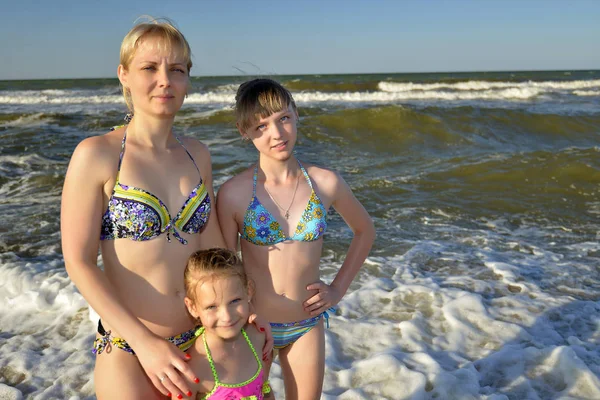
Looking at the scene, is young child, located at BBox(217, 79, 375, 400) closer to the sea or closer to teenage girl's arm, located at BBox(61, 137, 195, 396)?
teenage girl's arm, located at BBox(61, 137, 195, 396)

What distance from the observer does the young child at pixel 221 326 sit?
6.54 ft

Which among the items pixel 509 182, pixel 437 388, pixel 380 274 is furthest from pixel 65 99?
pixel 437 388

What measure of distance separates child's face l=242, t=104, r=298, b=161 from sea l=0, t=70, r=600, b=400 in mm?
1911

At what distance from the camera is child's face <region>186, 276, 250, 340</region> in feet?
6.51

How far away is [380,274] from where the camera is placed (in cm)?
565

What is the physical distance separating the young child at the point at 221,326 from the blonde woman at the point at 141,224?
0.38ft

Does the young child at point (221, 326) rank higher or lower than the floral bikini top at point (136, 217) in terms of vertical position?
lower

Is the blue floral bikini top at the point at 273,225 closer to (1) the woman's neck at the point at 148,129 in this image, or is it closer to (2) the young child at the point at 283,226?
(2) the young child at the point at 283,226

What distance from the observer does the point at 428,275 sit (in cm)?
563

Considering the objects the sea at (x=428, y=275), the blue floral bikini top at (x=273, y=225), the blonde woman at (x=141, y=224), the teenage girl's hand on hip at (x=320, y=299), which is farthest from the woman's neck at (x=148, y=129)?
the sea at (x=428, y=275)

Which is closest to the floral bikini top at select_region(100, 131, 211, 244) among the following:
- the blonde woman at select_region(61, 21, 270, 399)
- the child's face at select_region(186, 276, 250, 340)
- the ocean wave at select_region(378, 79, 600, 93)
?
the blonde woman at select_region(61, 21, 270, 399)

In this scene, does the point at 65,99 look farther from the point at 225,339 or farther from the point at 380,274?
the point at 225,339

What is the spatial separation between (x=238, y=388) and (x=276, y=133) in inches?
44.4

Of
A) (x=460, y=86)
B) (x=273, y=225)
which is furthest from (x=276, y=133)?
(x=460, y=86)
